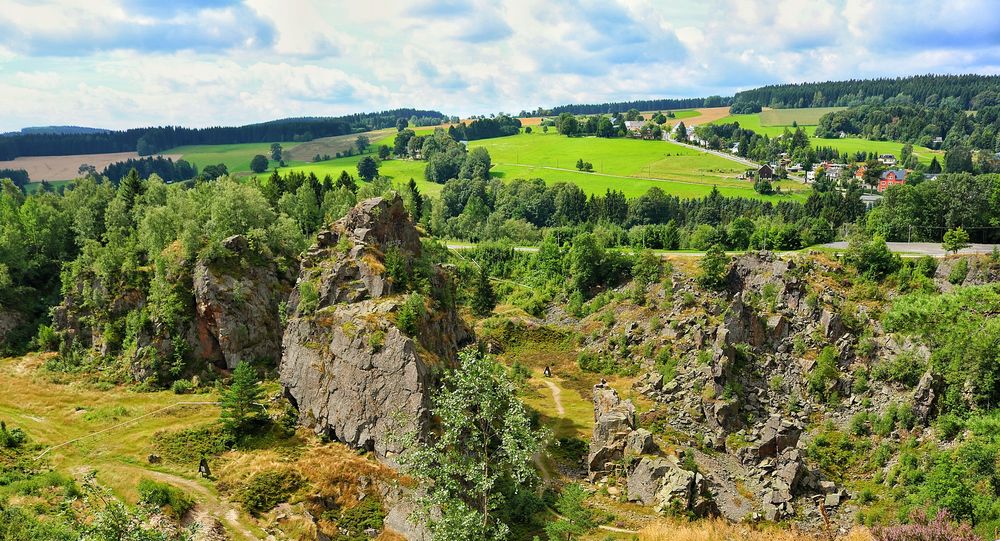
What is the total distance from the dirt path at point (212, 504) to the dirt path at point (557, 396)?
1326 inches

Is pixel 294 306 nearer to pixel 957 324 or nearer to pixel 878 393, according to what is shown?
pixel 878 393

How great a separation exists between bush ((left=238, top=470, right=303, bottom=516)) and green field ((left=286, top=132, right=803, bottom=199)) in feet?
392

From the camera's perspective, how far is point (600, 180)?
16350 cm

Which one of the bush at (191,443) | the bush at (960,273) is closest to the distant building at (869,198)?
the bush at (960,273)

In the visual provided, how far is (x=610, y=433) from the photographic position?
52.0m

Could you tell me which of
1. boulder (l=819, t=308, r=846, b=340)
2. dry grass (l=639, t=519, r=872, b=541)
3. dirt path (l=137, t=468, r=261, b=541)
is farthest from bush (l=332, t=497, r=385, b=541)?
boulder (l=819, t=308, r=846, b=340)

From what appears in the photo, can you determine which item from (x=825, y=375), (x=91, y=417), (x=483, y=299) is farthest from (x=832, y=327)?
(x=91, y=417)

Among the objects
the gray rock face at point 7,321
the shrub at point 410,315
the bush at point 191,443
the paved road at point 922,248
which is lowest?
the bush at point 191,443

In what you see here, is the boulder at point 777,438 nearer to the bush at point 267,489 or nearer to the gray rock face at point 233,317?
the bush at point 267,489

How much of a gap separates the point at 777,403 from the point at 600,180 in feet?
359

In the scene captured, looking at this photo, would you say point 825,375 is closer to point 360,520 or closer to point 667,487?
point 667,487

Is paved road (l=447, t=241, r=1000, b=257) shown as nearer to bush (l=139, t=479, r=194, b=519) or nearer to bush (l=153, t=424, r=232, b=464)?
bush (l=153, t=424, r=232, b=464)

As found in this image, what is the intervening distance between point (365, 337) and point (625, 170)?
139m

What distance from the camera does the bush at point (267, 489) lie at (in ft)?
134
